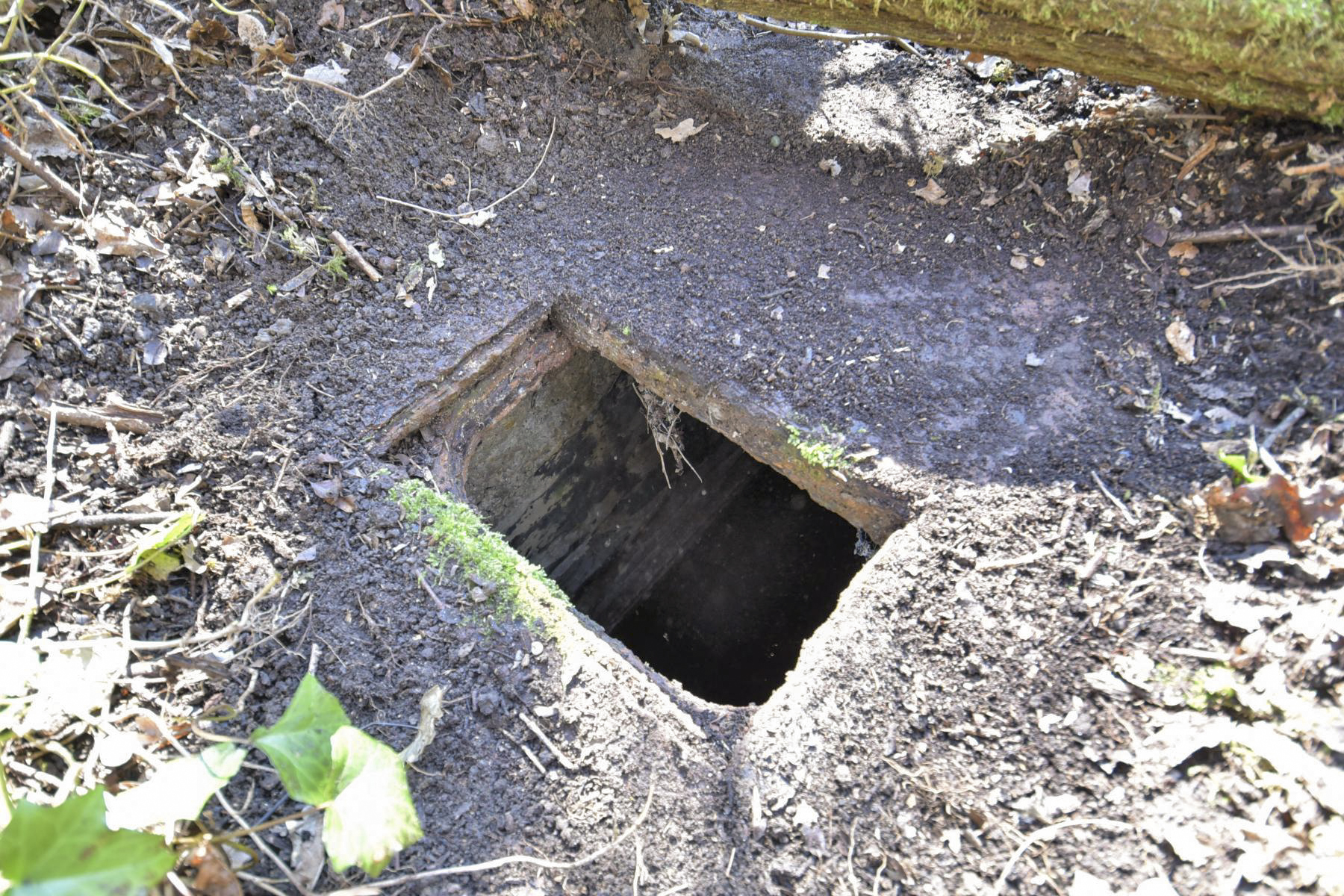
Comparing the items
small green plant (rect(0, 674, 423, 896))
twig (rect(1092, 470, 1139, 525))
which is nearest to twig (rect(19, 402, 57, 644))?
small green plant (rect(0, 674, 423, 896))

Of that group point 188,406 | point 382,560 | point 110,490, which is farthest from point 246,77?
point 382,560

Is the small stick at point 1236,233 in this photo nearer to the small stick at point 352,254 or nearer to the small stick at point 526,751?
the small stick at point 526,751

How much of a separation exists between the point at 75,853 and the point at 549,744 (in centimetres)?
114

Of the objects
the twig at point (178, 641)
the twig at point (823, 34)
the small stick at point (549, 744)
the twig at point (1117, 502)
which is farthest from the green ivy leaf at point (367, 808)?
the twig at point (823, 34)

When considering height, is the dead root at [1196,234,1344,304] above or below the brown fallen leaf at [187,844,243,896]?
above

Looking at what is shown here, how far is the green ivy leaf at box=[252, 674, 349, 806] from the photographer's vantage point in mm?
1824

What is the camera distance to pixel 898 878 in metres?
2.14

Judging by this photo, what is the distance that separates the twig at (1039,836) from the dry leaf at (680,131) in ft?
9.26

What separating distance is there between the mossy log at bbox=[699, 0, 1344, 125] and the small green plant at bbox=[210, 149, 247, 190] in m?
2.10

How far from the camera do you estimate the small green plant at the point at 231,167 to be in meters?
2.79

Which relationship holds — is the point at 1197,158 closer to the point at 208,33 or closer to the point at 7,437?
the point at 208,33

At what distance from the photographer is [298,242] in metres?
2.83

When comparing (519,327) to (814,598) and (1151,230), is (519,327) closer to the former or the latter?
(1151,230)

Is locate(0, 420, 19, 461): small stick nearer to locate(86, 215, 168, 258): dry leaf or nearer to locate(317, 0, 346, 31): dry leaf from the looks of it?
locate(86, 215, 168, 258): dry leaf
